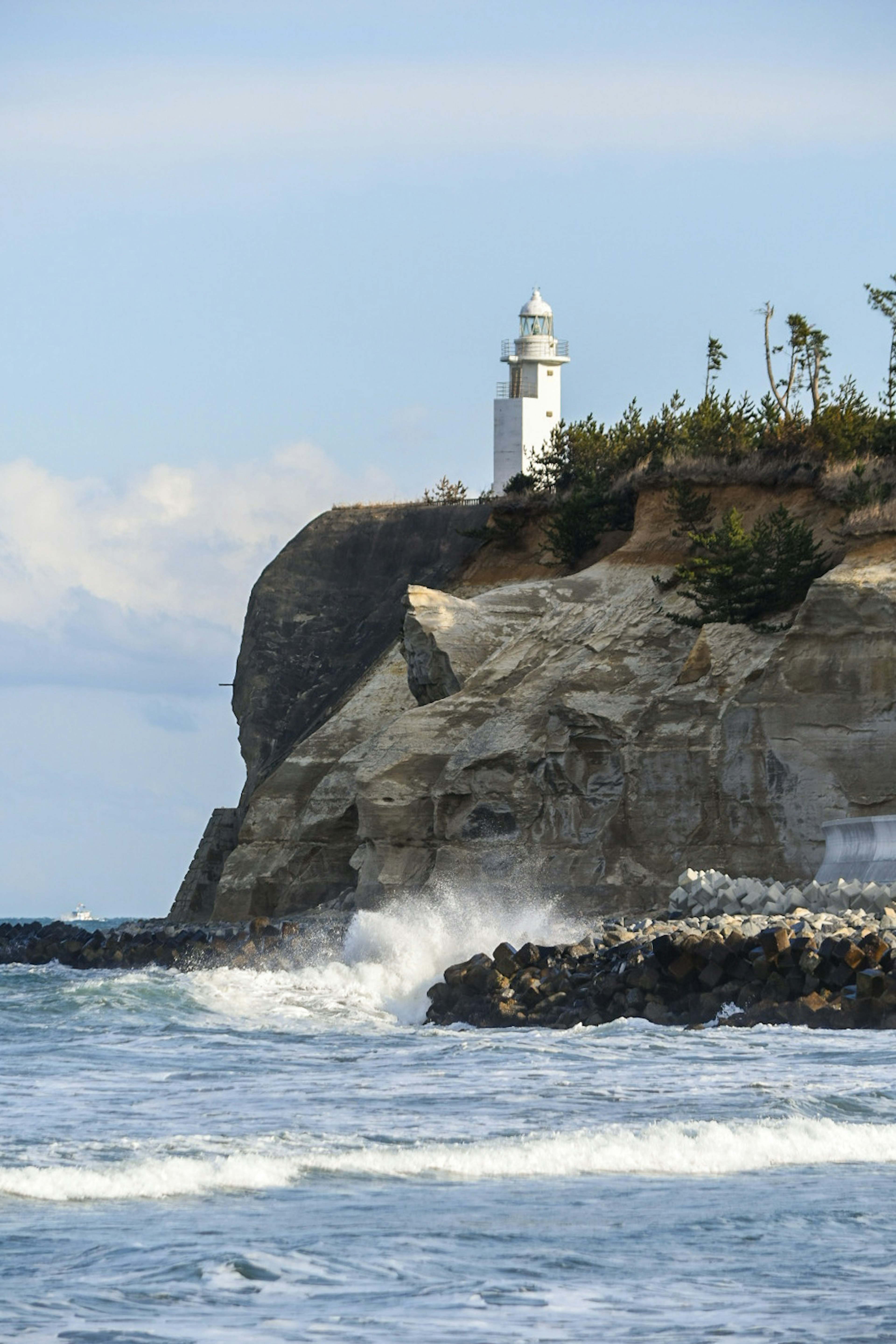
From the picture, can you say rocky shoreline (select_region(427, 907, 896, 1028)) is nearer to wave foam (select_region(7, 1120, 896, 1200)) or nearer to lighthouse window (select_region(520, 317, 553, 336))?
wave foam (select_region(7, 1120, 896, 1200))

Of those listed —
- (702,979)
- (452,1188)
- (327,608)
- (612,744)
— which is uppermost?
(327,608)

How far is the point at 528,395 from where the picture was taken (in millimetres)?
69438

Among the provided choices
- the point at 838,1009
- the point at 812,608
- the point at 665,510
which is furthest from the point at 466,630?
the point at 838,1009

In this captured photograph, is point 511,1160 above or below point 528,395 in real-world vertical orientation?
below

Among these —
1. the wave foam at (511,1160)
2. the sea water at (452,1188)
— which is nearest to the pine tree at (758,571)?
the sea water at (452,1188)

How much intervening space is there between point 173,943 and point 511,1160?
28.5m

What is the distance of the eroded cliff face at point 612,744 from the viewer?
2680cm

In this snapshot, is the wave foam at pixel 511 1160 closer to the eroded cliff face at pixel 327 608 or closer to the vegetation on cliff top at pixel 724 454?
the vegetation on cliff top at pixel 724 454

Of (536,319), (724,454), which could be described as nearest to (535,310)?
(536,319)

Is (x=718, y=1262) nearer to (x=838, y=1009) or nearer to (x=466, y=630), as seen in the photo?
(x=838, y=1009)

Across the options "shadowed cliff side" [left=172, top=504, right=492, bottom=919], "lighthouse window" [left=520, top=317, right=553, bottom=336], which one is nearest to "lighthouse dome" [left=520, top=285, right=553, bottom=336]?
"lighthouse window" [left=520, top=317, right=553, bottom=336]

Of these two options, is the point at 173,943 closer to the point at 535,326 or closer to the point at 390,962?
the point at 390,962

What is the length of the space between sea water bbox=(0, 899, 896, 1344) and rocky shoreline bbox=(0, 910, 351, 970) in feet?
39.6

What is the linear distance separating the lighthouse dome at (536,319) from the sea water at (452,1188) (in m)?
56.0
